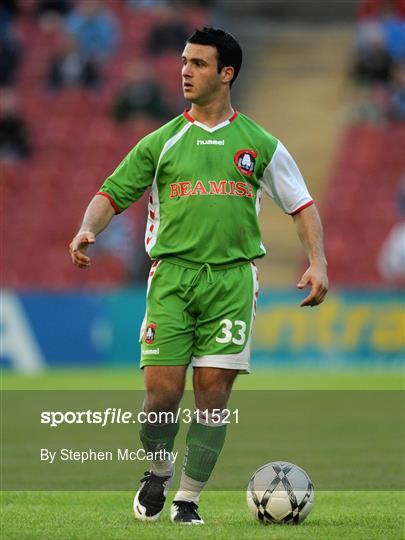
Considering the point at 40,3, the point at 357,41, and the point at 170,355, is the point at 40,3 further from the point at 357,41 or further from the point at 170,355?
the point at 170,355

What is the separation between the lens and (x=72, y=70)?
26500 mm

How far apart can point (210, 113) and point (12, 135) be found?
19133mm

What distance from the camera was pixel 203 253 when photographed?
21.9 ft

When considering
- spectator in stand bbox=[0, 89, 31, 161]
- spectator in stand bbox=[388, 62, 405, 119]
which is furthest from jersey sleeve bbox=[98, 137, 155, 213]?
spectator in stand bbox=[388, 62, 405, 119]

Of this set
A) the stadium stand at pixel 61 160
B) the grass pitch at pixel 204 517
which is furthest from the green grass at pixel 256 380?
the grass pitch at pixel 204 517

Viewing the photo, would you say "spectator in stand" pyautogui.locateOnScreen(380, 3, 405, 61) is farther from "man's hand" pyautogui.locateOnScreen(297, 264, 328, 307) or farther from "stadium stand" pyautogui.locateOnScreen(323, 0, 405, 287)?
"man's hand" pyautogui.locateOnScreen(297, 264, 328, 307)

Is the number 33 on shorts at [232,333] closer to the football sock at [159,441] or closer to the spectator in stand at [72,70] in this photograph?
the football sock at [159,441]

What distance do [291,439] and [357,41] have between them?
1757 centimetres

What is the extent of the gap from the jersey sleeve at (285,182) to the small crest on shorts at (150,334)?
2.98ft

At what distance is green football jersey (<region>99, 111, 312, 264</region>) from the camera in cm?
667

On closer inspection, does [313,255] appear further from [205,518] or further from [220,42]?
[205,518]

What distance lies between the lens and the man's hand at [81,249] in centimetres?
628

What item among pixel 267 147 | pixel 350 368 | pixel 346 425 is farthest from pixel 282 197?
pixel 350 368

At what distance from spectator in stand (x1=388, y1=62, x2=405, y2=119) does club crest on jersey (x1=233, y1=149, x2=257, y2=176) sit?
19.1 m
